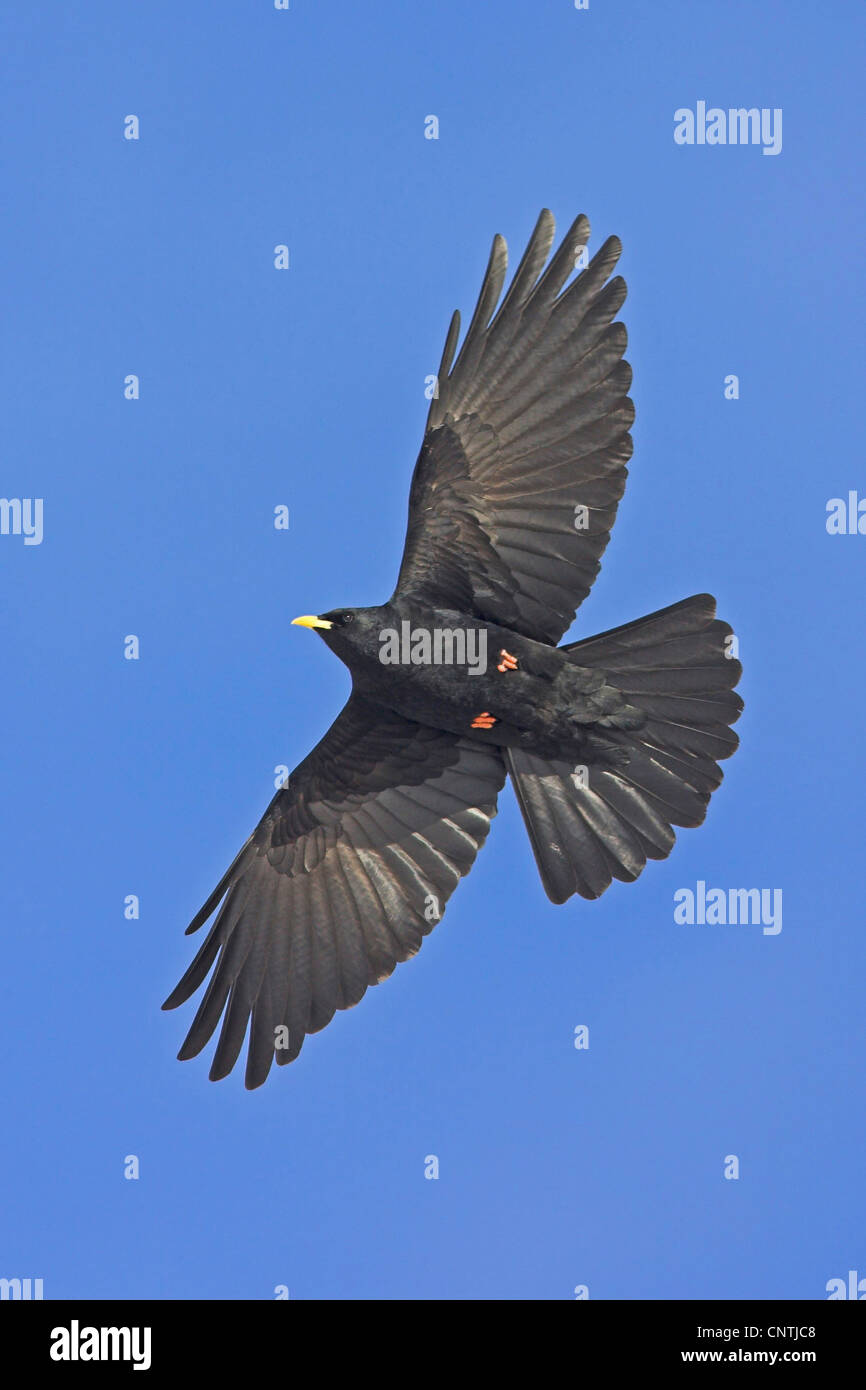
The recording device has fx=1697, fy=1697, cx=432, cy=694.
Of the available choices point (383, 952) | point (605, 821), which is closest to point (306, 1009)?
point (383, 952)

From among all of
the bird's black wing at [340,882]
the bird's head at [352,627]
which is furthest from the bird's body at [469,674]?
the bird's black wing at [340,882]

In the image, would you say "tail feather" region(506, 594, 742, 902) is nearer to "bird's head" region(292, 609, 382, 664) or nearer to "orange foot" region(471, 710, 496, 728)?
"orange foot" region(471, 710, 496, 728)

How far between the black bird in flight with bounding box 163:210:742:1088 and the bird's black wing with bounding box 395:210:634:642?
14 mm

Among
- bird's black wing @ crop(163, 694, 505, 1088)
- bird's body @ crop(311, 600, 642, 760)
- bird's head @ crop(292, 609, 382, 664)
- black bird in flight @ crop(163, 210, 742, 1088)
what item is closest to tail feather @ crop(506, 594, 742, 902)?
black bird in flight @ crop(163, 210, 742, 1088)

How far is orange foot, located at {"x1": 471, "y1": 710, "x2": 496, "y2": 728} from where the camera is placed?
1409 cm

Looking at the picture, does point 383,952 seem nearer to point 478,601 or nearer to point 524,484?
point 478,601

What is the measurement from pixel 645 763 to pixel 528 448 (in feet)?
9.12

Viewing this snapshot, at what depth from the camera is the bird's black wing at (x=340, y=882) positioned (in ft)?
48.8

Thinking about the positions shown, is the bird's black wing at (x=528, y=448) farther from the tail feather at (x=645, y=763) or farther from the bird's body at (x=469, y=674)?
the tail feather at (x=645, y=763)

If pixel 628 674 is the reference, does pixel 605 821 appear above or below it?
below

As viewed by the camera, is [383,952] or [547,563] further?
[383,952]

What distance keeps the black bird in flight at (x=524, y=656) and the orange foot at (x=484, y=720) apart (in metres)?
0.02

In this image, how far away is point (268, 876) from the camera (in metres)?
15.6

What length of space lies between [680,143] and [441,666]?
16.4ft
